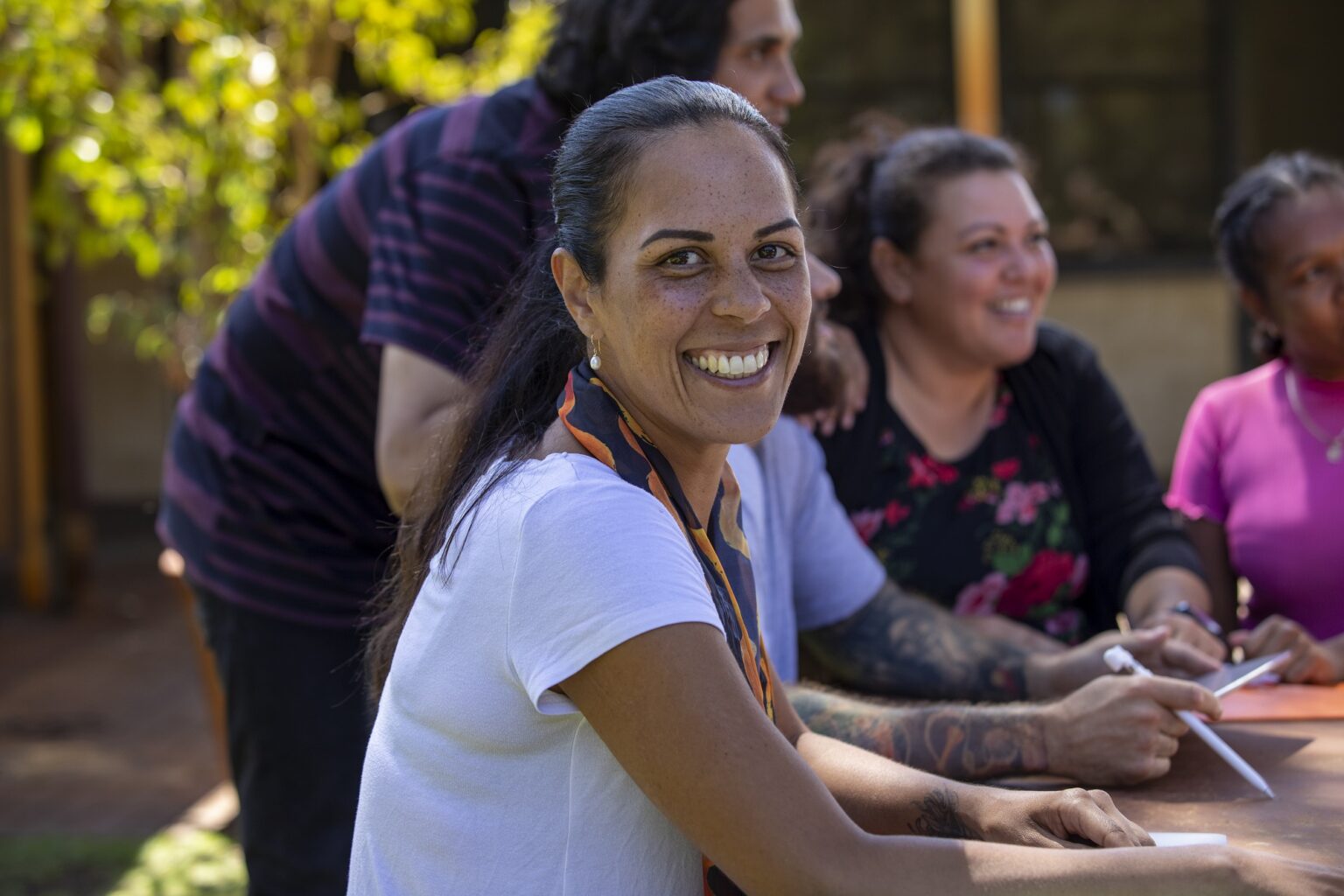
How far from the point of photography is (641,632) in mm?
1353

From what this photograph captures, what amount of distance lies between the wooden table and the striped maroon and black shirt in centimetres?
125

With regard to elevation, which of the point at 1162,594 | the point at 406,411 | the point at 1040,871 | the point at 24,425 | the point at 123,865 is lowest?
the point at 123,865

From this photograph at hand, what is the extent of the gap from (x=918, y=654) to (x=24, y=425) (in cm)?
596

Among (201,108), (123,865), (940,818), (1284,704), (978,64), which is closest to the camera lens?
(940,818)

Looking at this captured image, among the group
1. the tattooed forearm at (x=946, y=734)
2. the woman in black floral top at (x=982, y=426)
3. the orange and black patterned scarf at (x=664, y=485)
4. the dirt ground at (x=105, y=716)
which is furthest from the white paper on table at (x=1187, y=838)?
the dirt ground at (x=105, y=716)

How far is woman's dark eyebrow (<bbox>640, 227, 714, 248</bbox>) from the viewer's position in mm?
1506

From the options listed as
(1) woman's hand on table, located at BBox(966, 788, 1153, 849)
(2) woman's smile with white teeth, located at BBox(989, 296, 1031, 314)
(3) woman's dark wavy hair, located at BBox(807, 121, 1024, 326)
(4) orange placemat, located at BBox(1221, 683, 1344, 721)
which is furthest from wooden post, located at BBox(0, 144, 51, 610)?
(1) woman's hand on table, located at BBox(966, 788, 1153, 849)

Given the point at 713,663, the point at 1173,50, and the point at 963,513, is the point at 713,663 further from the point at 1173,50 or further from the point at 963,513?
the point at 1173,50

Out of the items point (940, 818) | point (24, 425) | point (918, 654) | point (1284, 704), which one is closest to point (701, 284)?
point (940, 818)

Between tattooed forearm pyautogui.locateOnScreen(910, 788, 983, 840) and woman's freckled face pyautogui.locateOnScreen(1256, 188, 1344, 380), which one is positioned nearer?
tattooed forearm pyautogui.locateOnScreen(910, 788, 983, 840)

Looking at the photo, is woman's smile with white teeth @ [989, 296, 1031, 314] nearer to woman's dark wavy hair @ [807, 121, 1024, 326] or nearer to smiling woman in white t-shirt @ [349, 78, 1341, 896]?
woman's dark wavy hair @ [807, 121, 1024, 326]

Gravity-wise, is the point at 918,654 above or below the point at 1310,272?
below

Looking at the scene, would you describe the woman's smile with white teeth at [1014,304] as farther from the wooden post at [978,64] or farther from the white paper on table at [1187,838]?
the wooden post at [978,64]

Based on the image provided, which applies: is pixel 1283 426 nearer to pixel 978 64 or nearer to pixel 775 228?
pixel 775 228
